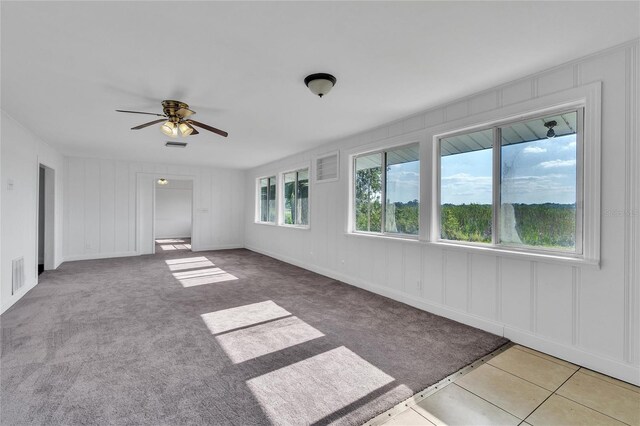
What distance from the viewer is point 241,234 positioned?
9.58m

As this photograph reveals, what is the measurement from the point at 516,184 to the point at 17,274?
20.7ft

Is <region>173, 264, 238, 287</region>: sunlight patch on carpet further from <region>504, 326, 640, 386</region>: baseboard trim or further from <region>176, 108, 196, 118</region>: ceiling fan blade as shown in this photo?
<region>504, 326, 640, 386</region>: baseboard trim

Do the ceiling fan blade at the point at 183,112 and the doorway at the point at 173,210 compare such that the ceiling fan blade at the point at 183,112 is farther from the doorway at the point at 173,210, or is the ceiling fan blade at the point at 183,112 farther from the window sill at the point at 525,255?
the doorway at the point at 173,210

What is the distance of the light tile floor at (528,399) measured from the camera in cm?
184

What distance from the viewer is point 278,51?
2344mm

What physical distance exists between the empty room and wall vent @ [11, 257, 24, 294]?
6 cm

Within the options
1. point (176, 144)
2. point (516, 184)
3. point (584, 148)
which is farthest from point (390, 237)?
point (176, 144)

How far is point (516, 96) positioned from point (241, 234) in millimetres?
8219

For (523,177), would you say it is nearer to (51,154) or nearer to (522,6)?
(522,6)

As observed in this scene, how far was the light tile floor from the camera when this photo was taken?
184cm

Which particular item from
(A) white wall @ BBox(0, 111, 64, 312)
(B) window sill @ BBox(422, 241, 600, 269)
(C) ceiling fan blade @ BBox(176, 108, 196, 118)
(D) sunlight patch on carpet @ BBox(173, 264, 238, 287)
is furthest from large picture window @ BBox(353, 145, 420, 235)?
(A) white wall @ BBox(0, 111, 64, 312)

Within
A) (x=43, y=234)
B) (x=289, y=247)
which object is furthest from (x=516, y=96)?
(x=43, y=234)

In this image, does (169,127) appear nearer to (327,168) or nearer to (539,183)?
(327,168)

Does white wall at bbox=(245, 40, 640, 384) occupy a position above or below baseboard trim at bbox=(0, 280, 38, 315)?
above
